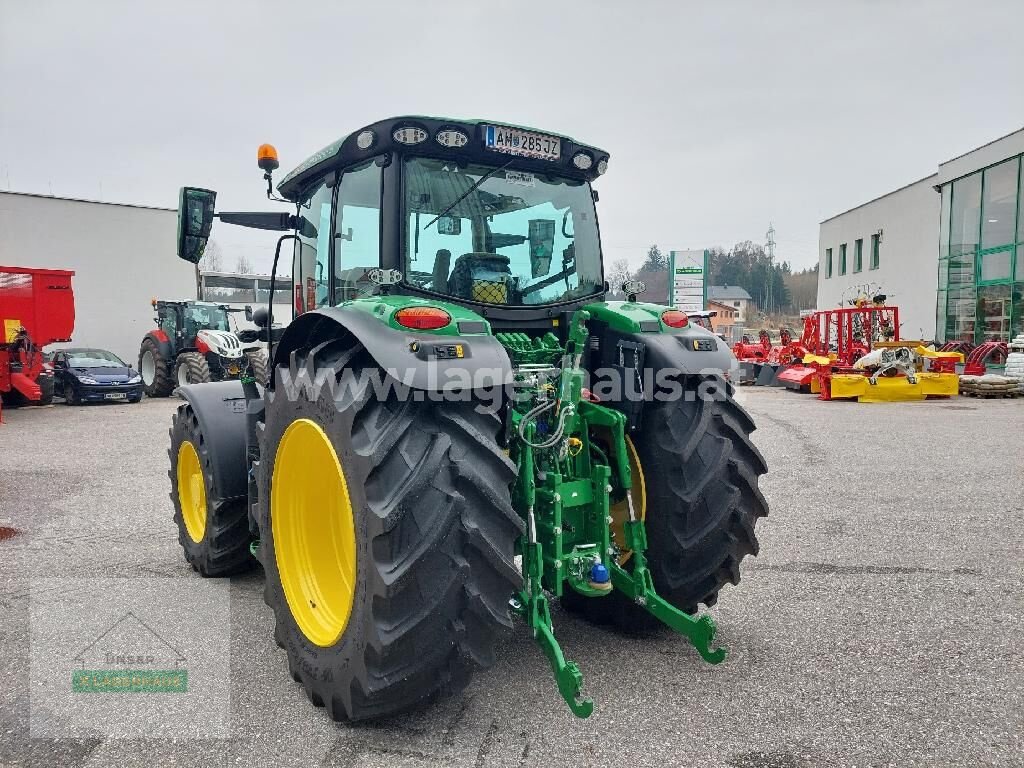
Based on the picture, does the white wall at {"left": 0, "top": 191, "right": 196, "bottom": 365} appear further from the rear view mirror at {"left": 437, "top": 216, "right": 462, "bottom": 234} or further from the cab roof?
the rear view mirror at {"left": 437, "top": 216, "right": 462, "bottom": 234}

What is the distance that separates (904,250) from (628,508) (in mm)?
29463

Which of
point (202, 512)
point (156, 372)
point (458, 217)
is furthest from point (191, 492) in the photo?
point (156, 372)

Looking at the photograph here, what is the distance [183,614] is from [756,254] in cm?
9086

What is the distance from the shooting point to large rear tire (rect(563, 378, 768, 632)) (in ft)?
10.4

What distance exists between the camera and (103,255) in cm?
2356

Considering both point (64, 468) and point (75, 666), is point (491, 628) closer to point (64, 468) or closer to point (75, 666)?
point (75, 666)

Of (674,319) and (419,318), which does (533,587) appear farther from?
(674,319)

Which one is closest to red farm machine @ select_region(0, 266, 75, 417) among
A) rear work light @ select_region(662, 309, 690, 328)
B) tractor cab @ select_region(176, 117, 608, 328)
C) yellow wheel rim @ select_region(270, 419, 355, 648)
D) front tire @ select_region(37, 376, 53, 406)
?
front tire @ select_region(37, 376, 53, 406)

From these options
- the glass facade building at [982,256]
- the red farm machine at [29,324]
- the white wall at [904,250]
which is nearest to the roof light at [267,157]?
the red farm machine at [29,324]

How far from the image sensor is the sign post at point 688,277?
24609 millimetres

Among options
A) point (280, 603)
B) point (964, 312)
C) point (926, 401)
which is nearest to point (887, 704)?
point (280, 603)

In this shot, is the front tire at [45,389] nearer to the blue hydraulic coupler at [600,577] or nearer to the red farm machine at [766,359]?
the blue hydraulic coupler at [600,577]

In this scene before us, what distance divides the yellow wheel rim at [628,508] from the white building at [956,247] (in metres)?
20.0

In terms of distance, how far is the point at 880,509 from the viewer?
244 inches
